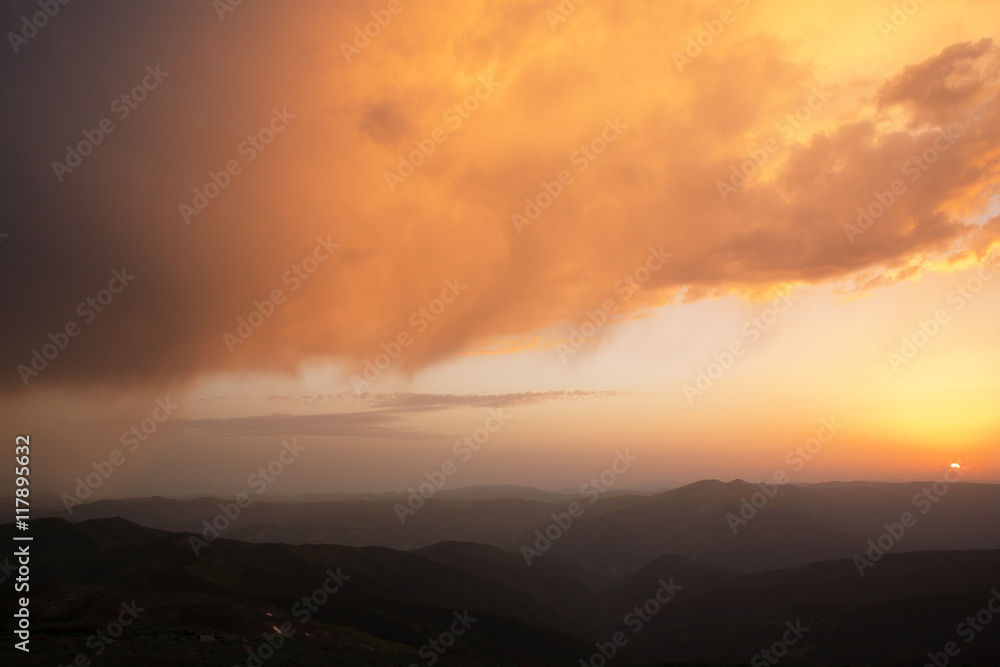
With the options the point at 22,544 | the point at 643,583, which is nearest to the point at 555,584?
the point at 643,583

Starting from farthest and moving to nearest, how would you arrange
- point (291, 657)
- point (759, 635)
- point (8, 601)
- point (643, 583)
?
1. point (643, 583)
2. point (759, 635)
3. point (8, 601)
4. point (291, 657)

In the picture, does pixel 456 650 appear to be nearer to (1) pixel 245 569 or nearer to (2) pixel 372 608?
(2) pixel 372 608

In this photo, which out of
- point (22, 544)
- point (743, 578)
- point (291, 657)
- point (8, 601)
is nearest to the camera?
point (291, 657)

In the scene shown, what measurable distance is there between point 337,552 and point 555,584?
9508 cm

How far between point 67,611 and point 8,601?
41.1ft

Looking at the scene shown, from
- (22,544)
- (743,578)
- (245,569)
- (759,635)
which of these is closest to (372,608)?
(245,569)

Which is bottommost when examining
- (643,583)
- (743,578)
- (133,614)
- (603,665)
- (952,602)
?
(133,614)

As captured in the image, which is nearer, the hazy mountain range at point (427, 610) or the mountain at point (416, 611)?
the mountain at point (416, 611)

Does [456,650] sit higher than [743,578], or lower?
lower

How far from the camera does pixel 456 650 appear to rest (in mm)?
92062

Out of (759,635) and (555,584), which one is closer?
(759,635)

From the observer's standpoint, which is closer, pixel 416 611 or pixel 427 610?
pixel 416 611

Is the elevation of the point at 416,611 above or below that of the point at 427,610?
below

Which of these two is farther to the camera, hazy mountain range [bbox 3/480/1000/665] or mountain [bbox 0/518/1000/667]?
hazy mountain range [bbox 3/480/1000/665]
